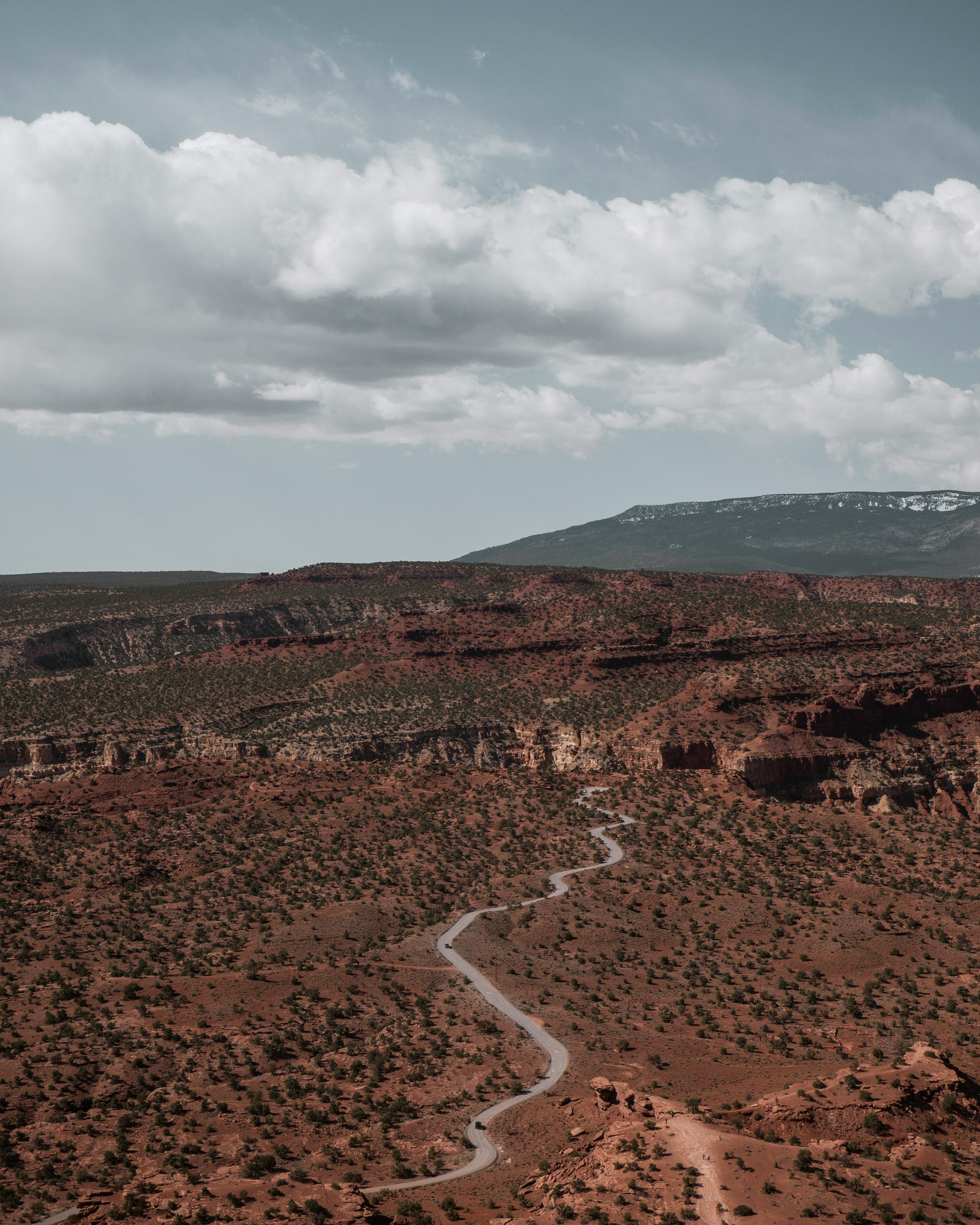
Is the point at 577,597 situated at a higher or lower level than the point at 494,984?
higher

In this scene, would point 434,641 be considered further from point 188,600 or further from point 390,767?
point 188,600

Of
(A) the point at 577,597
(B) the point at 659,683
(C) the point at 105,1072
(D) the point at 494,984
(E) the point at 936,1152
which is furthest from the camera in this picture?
(A) the point at 577,597

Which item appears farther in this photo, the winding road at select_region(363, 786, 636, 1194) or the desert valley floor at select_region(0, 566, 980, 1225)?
the winding road at select_region(363, 786, 636, 1194)

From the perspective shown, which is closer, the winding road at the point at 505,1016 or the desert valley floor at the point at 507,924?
the desert valley floor at the point at 507,924

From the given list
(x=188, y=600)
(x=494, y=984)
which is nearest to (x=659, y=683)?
(x=494, y=984)

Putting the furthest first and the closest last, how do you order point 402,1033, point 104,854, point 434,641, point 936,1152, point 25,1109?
point 434,641 → point 104,854 → point 402,1033 → point 25,1109 → point 936,1152

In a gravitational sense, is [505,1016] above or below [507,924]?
below

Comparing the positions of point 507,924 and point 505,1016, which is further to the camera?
point 507,924

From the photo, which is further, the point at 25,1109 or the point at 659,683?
the point at 659,683
